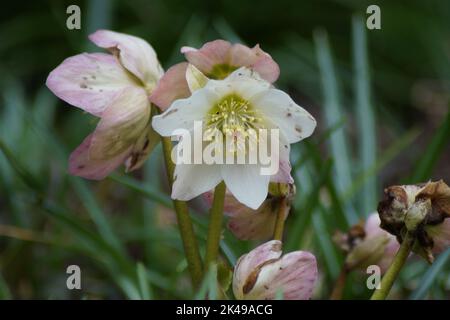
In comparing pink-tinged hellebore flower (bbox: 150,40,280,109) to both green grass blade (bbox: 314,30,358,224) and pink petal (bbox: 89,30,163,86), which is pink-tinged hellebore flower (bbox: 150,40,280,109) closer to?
pink petal (bbox: 89,30,163,86)

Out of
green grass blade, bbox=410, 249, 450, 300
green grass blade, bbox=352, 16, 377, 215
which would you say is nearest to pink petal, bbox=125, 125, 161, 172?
green grass blade, bbox=410, 249, 450, 300

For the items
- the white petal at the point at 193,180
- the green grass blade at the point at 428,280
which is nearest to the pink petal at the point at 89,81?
the white petal at the point at 193,180

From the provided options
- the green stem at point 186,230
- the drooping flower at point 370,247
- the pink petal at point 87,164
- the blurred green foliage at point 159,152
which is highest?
the pink petal at point 87,164

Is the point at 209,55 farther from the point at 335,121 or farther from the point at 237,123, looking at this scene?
the point at 335,121

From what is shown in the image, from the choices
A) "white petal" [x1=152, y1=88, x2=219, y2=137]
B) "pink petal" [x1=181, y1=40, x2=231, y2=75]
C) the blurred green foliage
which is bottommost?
the blurred green foliage

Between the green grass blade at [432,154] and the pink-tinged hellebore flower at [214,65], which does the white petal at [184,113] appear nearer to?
the pink-tinged hellebore flower at [214,65]

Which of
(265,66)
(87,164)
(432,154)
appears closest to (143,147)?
(87,164)
